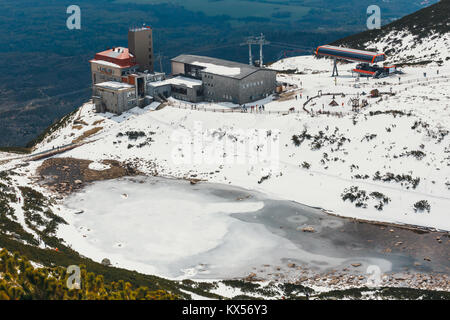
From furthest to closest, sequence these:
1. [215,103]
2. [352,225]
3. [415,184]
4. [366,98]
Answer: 1. [215,103]
2. [366,98]
3. [415,184]
4. [352,225]

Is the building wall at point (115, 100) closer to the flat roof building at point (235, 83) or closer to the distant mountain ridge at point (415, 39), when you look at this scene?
the flat roof building at point (235, 83)

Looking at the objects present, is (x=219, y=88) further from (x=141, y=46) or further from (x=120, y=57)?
(x=120, y=57)

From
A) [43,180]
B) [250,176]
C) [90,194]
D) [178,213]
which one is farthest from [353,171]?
[43,180]

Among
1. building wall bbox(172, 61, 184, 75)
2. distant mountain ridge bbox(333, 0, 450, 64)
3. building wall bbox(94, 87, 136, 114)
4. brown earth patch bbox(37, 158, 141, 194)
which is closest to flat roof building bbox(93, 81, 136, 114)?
building wall bbox(94, 87, 136, 114)

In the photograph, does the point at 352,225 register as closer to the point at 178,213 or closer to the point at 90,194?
the point at 178,213

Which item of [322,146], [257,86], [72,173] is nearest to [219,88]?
[257,86]

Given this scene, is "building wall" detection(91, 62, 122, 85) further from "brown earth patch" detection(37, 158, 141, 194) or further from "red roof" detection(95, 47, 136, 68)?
"brown earth patch" detection(37, 158, 141, 194)
